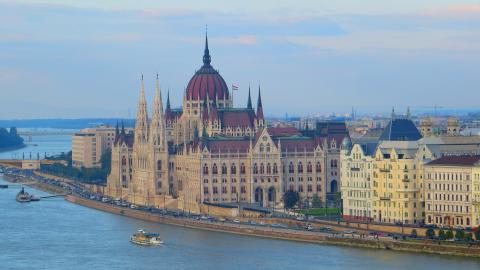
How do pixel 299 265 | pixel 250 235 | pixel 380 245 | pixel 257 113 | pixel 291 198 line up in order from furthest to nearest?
pixel 257 113
pixel 291 198
pixel 250 235
pixel 380 245
pixel 299 265

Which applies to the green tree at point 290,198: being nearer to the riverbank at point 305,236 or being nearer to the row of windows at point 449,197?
the riverbank at point 305,236

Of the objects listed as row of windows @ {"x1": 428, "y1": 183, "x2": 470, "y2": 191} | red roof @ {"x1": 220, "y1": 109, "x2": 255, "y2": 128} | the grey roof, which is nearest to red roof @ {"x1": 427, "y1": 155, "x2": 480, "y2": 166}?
row of windows @ {"x1": 428, "y1": 183, "x2": 470, "y2": 191}

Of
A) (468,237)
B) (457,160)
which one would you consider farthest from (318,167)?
(468,237)

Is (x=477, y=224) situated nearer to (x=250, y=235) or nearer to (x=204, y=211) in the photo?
(x=250, y=235)

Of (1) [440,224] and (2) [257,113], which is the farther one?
(2) [257,113]

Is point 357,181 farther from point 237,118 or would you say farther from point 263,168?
point 237,118

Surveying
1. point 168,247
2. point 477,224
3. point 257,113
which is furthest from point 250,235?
point 257,113

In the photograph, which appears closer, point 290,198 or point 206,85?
point 290,198
